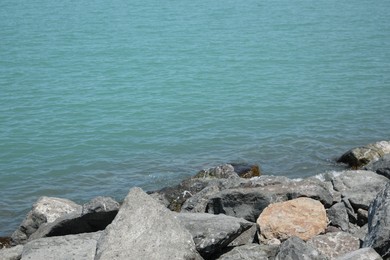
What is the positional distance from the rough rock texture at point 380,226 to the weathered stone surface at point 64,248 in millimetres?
3537

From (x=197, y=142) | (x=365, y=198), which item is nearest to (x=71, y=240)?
(x=365, y=198)

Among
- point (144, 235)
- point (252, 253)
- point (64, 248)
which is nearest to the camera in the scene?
point (144, 235)

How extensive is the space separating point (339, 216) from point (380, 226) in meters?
2.19

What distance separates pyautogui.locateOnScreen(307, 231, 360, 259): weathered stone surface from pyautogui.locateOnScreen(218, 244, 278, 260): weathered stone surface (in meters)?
0.57

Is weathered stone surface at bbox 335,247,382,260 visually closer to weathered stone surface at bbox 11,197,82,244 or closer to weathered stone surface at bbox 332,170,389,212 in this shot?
weathered stone surface at bbox 332,170,389,212

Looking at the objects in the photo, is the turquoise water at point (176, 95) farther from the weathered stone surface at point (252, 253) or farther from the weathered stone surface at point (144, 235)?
the weathered stone surface at point (252, 253)

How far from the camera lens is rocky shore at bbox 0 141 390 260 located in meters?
8.62

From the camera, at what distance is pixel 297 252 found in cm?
827

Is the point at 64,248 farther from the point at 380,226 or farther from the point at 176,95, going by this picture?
the point at 176,95

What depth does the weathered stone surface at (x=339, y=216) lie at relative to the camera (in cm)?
1042

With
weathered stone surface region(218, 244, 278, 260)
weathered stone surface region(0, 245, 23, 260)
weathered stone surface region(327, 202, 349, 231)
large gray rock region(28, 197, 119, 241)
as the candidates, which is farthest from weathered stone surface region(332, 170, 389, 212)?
weathered stone surface region(0, 245, 23, 260)

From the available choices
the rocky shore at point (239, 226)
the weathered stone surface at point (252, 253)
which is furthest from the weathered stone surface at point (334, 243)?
the weathered stone surface at point (252, 253)

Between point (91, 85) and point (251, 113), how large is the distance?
27.1 feet

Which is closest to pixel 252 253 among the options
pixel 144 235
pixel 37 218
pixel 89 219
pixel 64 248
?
pixel 144 235
